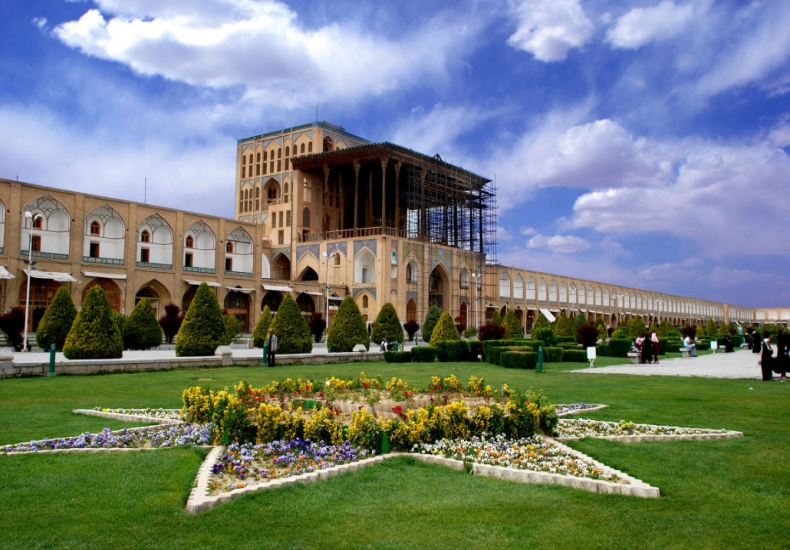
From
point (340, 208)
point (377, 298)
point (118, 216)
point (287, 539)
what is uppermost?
point (340, 208)

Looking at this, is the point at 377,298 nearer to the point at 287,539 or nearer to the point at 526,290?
the point at 526,290

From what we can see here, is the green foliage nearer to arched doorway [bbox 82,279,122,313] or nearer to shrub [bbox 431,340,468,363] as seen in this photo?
shrub [bbox 431,340,468,363]

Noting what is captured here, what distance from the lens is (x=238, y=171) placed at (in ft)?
168

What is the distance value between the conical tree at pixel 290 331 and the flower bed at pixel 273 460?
42.6 feet

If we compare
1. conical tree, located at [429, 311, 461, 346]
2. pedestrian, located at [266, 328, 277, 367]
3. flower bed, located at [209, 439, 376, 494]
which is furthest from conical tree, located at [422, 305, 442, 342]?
flower bed, located at [209, 439, 376, 494]

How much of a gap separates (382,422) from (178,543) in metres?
2.43

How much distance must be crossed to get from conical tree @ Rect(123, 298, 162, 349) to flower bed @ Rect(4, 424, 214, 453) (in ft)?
50.2

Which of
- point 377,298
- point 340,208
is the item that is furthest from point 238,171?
point 377,298

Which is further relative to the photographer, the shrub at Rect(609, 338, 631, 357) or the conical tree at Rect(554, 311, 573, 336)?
the conical tree at Rect(554, 311, 573, 336)

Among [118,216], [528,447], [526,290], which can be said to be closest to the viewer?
[528,447]

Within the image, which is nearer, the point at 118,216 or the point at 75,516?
the point at 75,516

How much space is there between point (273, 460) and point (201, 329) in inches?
501

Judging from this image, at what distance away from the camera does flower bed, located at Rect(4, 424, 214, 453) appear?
5535 millimetres

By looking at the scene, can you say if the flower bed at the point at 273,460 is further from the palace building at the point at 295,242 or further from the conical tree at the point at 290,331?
the palace building at the point at 295,242
